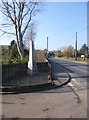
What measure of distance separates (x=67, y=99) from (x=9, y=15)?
84.8 ft

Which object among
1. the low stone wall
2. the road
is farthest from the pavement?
the low stone wall

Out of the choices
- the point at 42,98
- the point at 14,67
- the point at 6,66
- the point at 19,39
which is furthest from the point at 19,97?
the point at 19,39

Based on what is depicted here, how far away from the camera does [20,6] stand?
115 feet

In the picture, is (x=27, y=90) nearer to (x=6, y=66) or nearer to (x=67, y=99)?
(x=67, y=99)

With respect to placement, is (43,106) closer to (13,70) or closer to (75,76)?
(13,70)

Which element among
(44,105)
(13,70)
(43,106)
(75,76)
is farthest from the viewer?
Result: (75,76)

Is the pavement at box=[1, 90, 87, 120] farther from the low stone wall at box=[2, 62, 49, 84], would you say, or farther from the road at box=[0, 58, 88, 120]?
the low stone wall at box=[2, 62, 49, 84]

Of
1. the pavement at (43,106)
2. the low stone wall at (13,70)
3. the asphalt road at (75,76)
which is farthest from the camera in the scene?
the low stone wall at (13,70)

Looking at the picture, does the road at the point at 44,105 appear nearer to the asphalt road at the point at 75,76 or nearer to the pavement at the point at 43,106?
the pavement at the point at 43,106

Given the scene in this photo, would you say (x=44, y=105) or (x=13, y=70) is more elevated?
(x=13, y=70)

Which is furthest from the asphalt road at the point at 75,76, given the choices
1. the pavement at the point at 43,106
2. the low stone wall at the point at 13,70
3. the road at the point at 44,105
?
the low stone wall at the point at 13,70

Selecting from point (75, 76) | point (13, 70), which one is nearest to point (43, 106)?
point (13, 70)

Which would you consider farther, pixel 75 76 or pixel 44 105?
pixel 75 76

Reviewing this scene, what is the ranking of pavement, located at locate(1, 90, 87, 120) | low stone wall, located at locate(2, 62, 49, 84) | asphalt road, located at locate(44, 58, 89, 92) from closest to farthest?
1. pavement, located at locate(1, 90, 87, 120)
2. asphalt road, located at locate(44, 58, 89, 92)
3. low stone wall, located at locate(2, 62, 49, 84)
